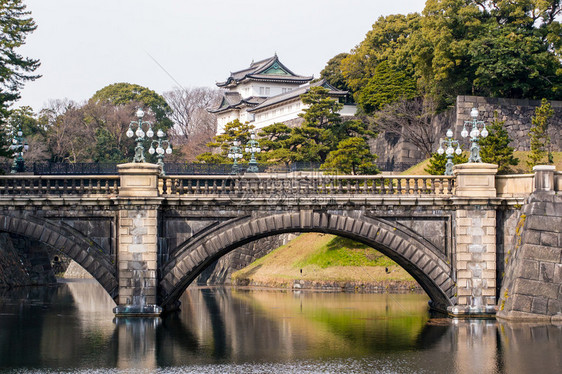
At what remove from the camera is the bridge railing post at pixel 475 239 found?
97.6ft

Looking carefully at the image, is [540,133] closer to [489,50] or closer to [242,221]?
[489,50]

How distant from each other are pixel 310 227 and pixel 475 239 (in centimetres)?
641

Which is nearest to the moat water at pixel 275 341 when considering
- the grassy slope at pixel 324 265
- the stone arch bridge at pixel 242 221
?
the stone arch bridge at pixel 242 221

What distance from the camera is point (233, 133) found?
73.4 m

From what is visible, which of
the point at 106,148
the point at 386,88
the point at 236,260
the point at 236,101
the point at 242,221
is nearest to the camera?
the point at 242,221

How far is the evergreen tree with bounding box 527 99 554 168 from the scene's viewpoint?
49.4m

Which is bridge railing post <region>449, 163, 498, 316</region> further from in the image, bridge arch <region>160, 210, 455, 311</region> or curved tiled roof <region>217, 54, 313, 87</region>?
curved tiled roof <region>217, 54, 313, 87</region>

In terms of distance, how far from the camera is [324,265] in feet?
162

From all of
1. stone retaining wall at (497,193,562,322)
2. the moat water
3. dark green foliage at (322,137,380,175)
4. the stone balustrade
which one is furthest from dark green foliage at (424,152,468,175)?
stone retaining wall at (497,193,562,322)

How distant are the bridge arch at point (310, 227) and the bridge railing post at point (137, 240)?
0.74m

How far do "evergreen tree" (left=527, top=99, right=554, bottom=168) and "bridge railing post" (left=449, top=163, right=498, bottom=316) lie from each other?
20.7 meters

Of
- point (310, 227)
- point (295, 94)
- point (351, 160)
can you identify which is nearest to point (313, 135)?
point (351, 160)

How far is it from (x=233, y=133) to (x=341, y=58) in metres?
21.9

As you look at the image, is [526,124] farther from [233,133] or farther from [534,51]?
[233,133]
